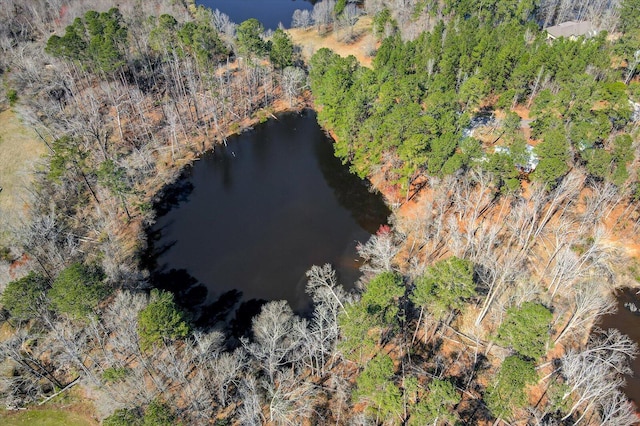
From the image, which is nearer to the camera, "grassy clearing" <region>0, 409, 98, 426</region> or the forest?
the forest

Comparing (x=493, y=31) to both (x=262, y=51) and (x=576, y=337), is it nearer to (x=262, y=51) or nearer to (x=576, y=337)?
(x=262, y=51)

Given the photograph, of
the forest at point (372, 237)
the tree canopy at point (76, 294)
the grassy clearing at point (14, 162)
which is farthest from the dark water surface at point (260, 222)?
the grassy clearing at point (14, 162)

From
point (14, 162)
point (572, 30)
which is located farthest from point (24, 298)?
point (572, 30)

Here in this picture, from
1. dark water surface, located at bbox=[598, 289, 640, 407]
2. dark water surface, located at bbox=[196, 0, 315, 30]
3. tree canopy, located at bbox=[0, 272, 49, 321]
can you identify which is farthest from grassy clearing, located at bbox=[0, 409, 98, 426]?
dark water surface, located at bbox=[196, 0, 315, 30]

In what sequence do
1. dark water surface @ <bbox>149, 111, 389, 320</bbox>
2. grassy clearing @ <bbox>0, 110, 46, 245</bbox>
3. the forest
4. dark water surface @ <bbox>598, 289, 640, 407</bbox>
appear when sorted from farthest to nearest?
grassy clearing @ <bbox>0, 110, 46, 245</bbox>, dark water surface @ <bbox>149, 111, 389, 320</bbox>, dark water surface @ <bbox>598, 289, 640, 407</bbox>, the forest

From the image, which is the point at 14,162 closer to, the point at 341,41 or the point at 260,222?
the point at 260,222

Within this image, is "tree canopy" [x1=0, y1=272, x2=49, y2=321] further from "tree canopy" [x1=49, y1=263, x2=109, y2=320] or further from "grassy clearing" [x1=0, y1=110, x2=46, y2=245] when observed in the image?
"grassy clearing" [x1=0, y1=110, x2=46, y2=245]

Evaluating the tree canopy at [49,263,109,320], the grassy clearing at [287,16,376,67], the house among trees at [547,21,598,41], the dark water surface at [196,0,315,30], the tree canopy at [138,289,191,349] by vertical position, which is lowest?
the house among trees at [547,21,598,41]
